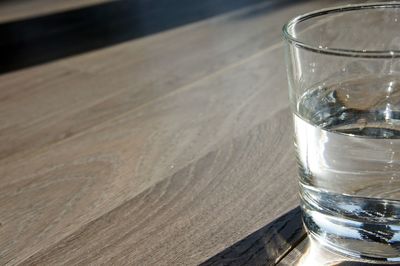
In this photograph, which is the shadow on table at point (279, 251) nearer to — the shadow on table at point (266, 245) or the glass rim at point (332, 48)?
the shadow on table at point (266, 245)

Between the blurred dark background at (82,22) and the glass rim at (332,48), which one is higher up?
the glass rim at (332,48)

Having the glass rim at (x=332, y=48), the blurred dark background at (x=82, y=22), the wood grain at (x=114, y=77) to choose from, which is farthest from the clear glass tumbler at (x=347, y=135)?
the blurred dark background at (x=82, y=22)

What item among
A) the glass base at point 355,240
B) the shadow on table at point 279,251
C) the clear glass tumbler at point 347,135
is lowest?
the shadow on table at point 279,251

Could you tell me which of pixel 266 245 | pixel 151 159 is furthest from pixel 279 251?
pixel 151 159

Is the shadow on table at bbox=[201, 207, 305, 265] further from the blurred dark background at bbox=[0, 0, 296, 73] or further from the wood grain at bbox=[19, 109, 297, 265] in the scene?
the blurred dark background at bbox=[0, 0, 296, 73]

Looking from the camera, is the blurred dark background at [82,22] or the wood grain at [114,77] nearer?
the wood grain at [114,77]

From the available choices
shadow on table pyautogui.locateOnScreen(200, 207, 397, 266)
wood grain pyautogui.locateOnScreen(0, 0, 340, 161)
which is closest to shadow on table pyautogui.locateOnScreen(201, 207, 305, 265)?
shadow on table pyautogui.locateOnScreen(200, 207, 397, 266)

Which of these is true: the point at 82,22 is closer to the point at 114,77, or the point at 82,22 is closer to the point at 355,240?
Answer: the point at 114,77
